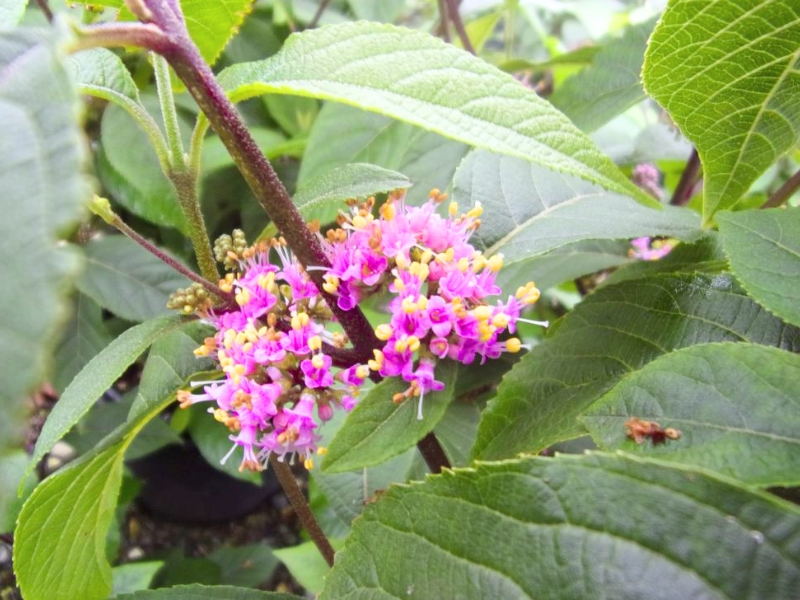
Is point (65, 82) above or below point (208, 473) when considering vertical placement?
above

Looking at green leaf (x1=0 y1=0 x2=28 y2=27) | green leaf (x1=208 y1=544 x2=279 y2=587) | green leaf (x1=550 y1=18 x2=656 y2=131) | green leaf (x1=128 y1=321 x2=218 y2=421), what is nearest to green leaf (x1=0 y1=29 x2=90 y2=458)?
green leaf (x1=0 y1=0 x2=28 y2=27)

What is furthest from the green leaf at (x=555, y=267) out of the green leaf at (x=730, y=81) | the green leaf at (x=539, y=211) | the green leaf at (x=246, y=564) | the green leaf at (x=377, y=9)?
the green leaf at (x=246, y=564)

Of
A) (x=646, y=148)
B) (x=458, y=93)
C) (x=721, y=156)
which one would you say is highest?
(x=458, y=93)

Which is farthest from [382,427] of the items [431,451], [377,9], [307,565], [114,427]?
[377,9]

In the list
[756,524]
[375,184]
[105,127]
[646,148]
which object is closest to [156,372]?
[375,184]

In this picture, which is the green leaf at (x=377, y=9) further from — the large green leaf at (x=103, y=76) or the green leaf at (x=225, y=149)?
the large green leaf at (x=103, y=76)

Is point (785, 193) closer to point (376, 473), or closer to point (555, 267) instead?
point (555, 267)

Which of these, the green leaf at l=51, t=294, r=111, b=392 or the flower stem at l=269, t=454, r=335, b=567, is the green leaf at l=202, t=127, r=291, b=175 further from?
the flower stem at l=269, t=454, r=335, b=567

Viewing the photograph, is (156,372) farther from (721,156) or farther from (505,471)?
(721,156)
